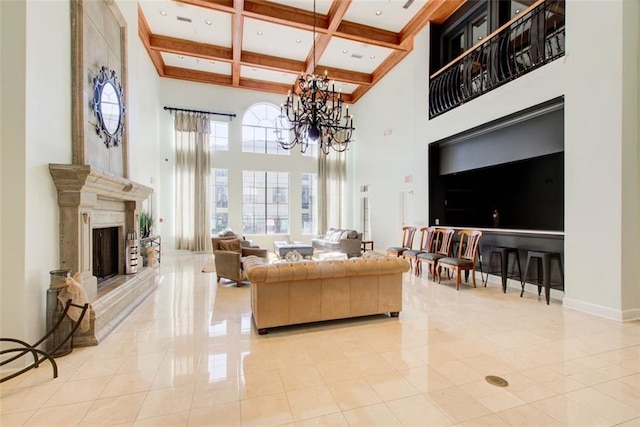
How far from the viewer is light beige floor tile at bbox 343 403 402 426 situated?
180cm

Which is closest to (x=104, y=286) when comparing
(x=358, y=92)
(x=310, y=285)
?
(x=310, y=285)

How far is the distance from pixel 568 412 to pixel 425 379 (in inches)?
34.3

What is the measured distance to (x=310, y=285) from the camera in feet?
11.0

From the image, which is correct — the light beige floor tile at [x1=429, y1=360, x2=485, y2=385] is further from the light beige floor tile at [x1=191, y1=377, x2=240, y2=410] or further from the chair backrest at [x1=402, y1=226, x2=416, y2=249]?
the chair backrest at [x1=402, y1=226, x2=416, y2=249]

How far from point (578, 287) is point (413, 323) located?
238cm

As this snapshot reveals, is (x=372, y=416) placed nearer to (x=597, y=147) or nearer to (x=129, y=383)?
(x=129, y=383)

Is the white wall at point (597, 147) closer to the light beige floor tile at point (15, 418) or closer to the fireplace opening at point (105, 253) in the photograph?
the light beige floor tile at point (15, 418)

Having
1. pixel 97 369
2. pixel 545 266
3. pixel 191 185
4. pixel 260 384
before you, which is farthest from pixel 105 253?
pixel 545 266

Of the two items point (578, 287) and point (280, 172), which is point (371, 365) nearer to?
point (578, 287)

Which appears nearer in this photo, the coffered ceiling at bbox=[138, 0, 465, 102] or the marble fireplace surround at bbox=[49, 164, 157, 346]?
the marble fireplace surround at bbox=[49, 164, 157, 346]

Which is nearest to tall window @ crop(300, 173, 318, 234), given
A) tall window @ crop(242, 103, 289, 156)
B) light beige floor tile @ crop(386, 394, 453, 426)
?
tall window @ crop(242, 103, 289, 156)

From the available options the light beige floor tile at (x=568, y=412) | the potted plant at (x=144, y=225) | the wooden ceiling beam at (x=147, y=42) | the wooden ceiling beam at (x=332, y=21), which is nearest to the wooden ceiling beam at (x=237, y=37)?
the wooden ceiling beam at (x=332, y=21)

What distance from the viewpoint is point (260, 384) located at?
7.29ft

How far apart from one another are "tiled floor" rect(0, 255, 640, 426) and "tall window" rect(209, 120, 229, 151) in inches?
308
